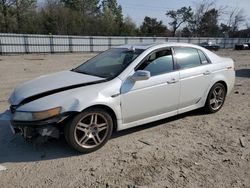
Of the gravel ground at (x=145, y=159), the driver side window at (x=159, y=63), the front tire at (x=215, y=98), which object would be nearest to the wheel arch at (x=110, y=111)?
the gravel ground at (x=145, y=159)

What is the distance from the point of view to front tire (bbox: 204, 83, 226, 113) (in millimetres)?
5262

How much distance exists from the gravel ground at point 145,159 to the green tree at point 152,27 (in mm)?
51556

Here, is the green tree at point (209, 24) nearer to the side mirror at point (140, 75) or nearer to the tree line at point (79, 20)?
the tree line at point (79, 20)

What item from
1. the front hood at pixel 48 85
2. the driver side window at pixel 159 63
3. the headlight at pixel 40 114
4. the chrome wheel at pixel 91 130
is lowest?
the chrome wheel at pixel 91 130

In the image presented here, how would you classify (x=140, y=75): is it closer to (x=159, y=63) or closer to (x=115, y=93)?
(x=115, y=93)

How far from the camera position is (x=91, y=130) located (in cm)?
373

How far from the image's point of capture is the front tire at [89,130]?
11.6 feet

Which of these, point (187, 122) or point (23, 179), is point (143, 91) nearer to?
point (187, 122)

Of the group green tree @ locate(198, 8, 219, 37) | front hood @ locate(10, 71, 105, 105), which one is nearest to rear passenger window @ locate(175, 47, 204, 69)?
front hood @ locate(10, 71, 105, 105)

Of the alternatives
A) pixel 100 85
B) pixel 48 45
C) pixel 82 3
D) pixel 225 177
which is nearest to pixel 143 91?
pixel 100 85

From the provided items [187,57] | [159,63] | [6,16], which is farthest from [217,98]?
[6,16]

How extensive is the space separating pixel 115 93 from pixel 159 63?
1089mm

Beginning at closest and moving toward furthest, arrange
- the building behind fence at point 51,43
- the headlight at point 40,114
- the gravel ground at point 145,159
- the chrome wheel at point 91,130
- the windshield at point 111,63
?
the gravel ground at point 145,159
the headlight at point 40,114
the chrome wheel at point 91,130
the windshield at point 111,63
the building behind fence at point 51,43

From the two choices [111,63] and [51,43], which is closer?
[111,63]
